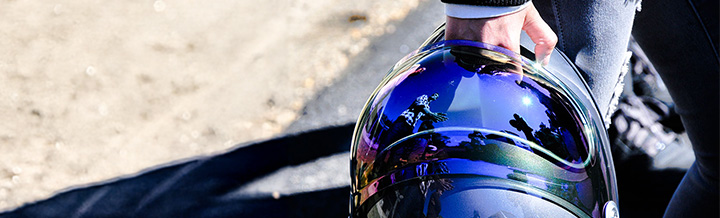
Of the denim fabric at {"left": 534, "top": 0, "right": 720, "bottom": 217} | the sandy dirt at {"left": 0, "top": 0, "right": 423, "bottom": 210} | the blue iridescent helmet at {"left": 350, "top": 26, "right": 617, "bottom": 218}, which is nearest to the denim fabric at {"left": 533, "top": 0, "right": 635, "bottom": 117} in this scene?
the denim fabric at {"left": 534, "top": 0, "right": 720, "bottom": 217}

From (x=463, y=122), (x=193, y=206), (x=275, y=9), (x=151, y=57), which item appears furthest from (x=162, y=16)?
(x=463, y=122)

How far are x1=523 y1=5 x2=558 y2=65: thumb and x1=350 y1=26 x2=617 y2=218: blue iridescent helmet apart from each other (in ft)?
0.12

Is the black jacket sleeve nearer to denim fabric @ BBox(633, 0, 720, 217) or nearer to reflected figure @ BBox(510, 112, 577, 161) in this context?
reflected figure @ BBox(510, 112, 577, 161)

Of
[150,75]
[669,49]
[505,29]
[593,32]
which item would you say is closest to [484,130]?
[505,29]

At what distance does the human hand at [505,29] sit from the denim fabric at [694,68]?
0.93 feet

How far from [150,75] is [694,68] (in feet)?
5.89

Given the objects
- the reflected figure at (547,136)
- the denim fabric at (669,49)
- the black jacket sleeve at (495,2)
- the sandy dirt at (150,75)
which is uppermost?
the black jacket sleeve at (495,2)

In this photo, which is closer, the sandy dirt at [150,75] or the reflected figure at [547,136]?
the reflected figure at [547,136]

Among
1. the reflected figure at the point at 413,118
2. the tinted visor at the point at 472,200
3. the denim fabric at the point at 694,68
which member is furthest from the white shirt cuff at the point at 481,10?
the denim fabric at the point at 694,68

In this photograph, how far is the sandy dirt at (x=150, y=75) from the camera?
201 centimetres

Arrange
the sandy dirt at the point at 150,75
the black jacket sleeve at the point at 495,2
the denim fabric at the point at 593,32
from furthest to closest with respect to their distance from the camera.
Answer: the sandy dirt at the point at 150,75 → the denim fabric at the point at 593,32 → the black jacket sleeve at the point at 495,2

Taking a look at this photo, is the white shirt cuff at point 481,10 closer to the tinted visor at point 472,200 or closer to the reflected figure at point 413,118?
the reflected figure at point 413,118

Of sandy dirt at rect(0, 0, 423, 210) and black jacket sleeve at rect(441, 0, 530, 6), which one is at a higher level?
black jacket sleeve at rect(441, 0, 530, 6)

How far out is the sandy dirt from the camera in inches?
79.3
